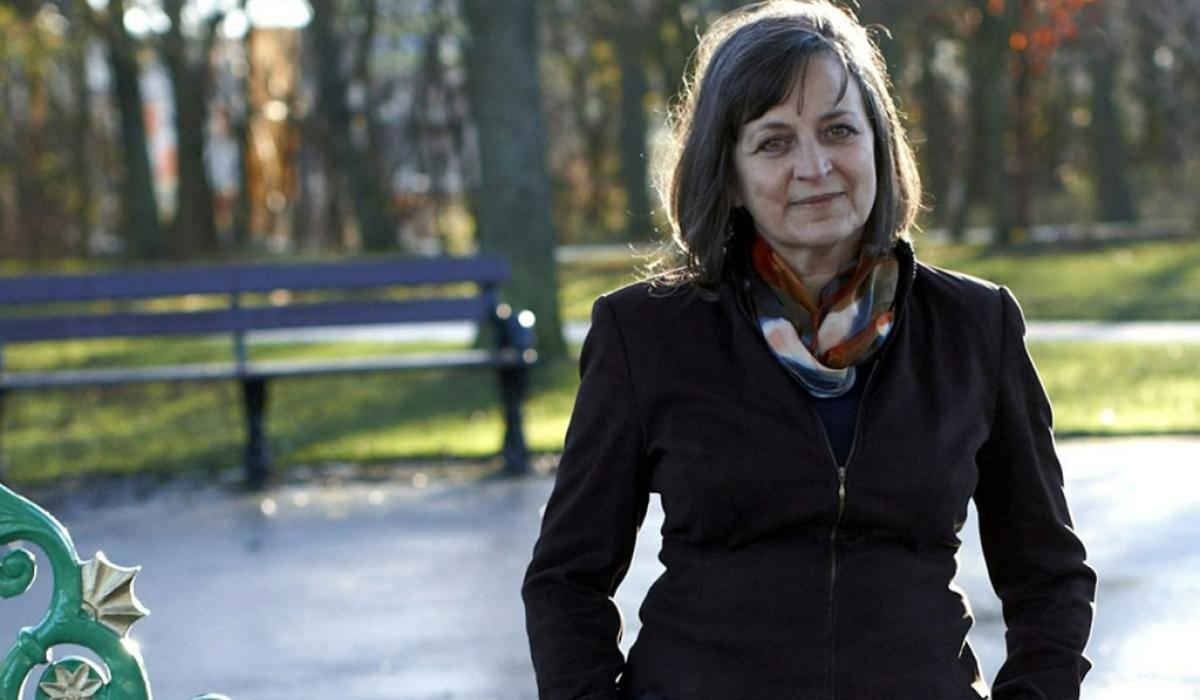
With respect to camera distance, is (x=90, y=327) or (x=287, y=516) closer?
(x=287, y=516)

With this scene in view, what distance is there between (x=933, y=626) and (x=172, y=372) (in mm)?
7924

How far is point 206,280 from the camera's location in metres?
10.3

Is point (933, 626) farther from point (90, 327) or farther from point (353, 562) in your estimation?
point (90, 327)

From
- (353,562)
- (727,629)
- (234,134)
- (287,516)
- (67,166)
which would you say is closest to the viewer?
(727,629)

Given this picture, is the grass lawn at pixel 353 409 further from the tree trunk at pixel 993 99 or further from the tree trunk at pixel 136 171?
the tree trunk at pixel 136 171

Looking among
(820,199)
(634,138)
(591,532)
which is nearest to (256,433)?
(591,532)

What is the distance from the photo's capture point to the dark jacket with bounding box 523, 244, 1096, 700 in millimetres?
2586

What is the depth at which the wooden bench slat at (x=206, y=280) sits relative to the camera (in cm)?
1030

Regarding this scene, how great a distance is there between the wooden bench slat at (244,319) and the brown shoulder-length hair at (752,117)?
7.47m

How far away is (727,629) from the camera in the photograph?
102 inches

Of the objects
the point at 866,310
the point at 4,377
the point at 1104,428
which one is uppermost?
the point at 866,310

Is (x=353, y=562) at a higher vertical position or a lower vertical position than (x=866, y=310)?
lower

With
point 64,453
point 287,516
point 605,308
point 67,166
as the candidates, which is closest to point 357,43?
point 67,166

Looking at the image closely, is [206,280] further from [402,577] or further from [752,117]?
[752,117]
